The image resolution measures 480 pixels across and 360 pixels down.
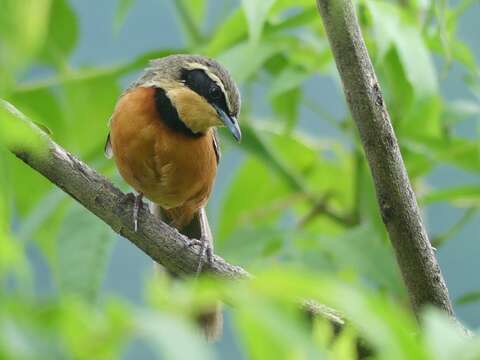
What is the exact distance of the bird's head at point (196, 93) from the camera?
2.82m

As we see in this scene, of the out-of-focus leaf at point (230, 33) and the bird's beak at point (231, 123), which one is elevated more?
the out-of-focus leaf at point (230, 33)

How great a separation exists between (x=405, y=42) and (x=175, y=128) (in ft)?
2.55

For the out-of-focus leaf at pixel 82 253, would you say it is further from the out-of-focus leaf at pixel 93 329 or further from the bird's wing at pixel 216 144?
the out-of-focus leaf at pixel 93 329

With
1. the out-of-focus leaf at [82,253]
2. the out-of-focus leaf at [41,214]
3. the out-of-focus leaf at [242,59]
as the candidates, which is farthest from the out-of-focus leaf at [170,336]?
the out-of-focus leaf at [41,214]

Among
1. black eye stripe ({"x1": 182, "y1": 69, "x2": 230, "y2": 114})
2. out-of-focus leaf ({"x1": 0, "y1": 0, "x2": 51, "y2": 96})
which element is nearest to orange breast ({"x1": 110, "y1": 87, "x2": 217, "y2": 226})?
black eye stripe ({"x1": 182, "y1": 69, "x2": 230, "y2": 114})

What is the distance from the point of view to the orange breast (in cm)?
280

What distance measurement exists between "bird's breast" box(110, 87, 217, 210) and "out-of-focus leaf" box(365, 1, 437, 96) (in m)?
0.73

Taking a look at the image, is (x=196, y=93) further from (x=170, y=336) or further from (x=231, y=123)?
(x=170, y=336)

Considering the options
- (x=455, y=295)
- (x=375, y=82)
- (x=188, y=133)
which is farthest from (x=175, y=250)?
(x=455, y=295)

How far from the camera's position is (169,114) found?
2.90 m

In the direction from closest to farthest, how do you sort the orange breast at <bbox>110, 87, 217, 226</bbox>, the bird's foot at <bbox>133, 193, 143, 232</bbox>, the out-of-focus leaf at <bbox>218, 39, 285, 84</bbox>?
the bird's foot at <bbox>133, 193, 143, 232</bbox> < the out-of-focus leaf at <bbox>218, 39, 285, 84</bbox> < the orange breast at <bbox>110, 87, 217, 226</bbox>

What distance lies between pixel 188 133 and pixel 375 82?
43.9 inches

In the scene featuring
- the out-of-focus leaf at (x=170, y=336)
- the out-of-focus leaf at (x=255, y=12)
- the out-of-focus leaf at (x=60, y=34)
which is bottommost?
the out-of-focus leaf at (x=170, y=336)

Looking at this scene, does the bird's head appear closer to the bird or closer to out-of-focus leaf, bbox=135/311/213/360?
the bird
